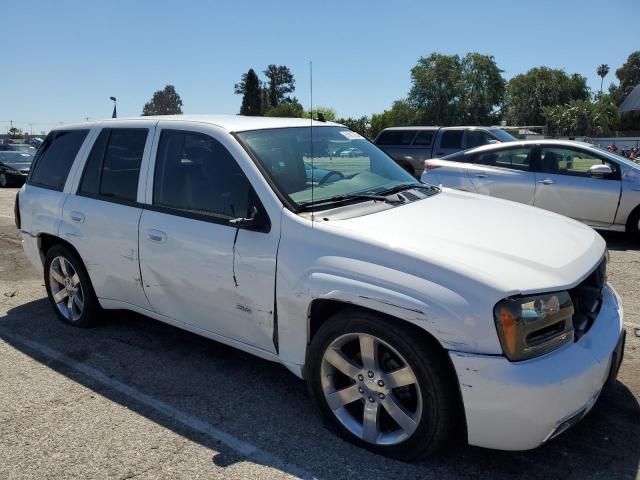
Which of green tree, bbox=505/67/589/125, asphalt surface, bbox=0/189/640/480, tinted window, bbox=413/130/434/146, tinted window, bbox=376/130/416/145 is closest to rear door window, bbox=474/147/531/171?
asphalt surface, bbox=0/189/640/480

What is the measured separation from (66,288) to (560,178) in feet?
21.4

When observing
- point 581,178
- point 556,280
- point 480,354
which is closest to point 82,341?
point 480,354


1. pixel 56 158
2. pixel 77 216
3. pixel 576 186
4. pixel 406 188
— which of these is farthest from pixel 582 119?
pixel 77 216

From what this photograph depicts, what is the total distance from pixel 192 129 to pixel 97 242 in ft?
4.07

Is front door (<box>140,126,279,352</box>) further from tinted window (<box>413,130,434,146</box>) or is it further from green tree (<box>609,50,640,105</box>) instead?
green tree (<box>609,50,640,105</box>)

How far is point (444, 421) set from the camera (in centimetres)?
260

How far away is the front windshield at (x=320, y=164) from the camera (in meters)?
3.38

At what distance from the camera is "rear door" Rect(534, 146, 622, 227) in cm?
751

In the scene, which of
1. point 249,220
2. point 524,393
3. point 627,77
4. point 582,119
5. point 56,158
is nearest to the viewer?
point 524,393

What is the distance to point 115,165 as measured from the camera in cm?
428

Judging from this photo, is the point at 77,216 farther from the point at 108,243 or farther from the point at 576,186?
the point at 576,186

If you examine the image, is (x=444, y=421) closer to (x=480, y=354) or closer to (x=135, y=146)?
(x=480, y=354)

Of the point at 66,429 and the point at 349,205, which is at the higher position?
the point at 349,205

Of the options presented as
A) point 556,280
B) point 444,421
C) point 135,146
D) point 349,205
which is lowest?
point 444,421
